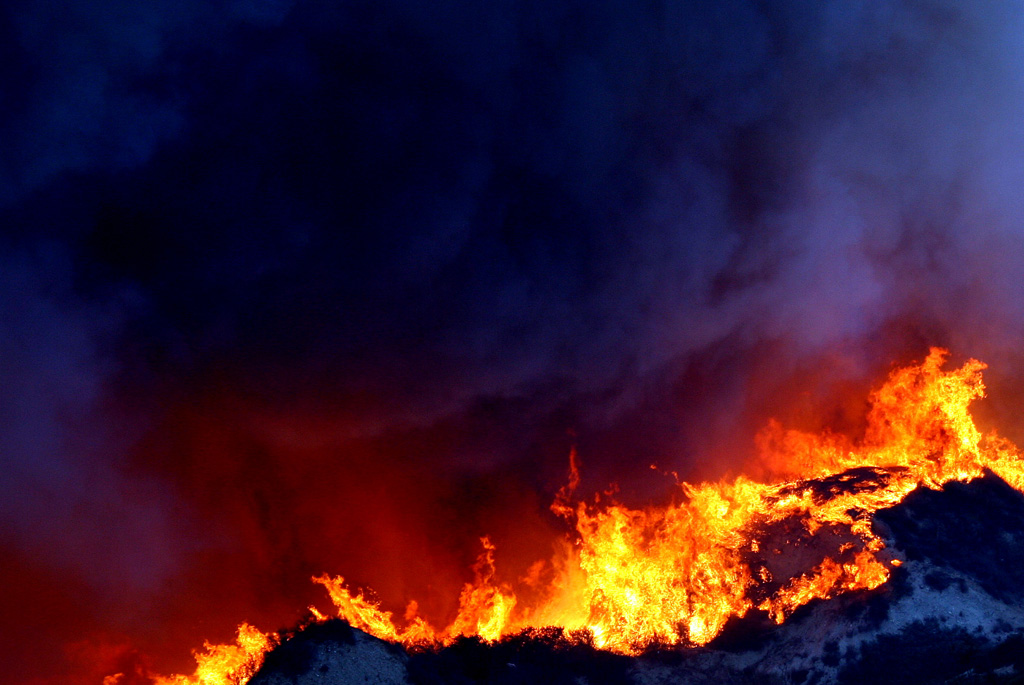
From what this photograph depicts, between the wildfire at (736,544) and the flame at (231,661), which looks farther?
the wildfire at (736,544)

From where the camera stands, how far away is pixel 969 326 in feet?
104

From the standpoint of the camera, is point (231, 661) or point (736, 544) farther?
point (736, 544)

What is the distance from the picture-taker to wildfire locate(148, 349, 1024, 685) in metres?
24.2

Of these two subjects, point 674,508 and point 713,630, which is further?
point 674,508

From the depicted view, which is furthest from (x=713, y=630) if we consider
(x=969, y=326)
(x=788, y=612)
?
(x=969, y=326)

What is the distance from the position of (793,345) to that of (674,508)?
8.51m

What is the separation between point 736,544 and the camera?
2652 cm

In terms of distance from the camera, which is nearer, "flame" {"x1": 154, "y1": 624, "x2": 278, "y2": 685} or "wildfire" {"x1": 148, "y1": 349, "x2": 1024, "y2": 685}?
"flame" {"x1": 154, "y1": 624, "x2": 278, "y2": 685}

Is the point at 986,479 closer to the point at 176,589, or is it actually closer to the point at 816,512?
the point at 816,512

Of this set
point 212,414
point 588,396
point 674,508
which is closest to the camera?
point 212,414

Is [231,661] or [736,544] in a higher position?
[736,544]

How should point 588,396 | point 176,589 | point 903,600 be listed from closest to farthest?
point 903,600 → point 176,589 → point 588,396

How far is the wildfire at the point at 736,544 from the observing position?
2416cm

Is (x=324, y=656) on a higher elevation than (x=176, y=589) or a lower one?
lower
